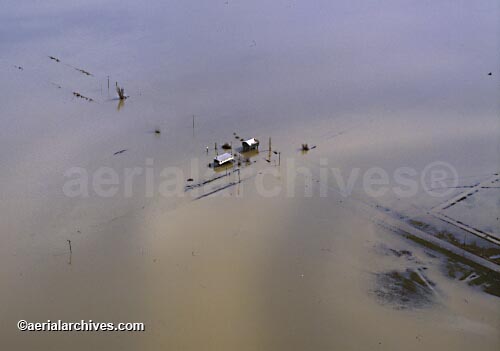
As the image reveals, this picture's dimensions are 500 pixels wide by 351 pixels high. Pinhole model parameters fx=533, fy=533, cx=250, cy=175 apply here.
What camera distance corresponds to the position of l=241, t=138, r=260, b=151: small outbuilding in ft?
39.0

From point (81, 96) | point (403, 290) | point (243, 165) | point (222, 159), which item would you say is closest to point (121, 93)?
point (81, 96)

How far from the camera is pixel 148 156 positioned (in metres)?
11.9

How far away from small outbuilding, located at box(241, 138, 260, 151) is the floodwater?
0.26m

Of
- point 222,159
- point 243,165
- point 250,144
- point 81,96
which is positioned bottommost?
point 243,165

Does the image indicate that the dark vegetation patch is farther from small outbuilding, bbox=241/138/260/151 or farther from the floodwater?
small outbuilding, bbox=241/138/260/151

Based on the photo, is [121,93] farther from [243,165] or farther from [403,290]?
[403,290]

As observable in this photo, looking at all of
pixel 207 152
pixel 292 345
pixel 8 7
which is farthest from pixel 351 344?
pixel 8 7

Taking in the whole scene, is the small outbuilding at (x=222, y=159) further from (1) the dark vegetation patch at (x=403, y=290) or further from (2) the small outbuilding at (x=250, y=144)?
(1) the dark vegetation patch at (x=403, y=290)

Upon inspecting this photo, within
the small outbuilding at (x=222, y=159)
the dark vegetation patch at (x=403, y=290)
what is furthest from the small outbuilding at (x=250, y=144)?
the dark vegetation patch at (x=403, y=290)

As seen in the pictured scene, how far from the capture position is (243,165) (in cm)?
1166

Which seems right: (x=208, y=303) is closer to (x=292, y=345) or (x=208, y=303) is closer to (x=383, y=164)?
(x=292, y=345)

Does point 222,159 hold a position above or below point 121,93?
below

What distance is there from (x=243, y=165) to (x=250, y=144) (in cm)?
55

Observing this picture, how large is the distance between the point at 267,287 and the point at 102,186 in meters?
4.41
